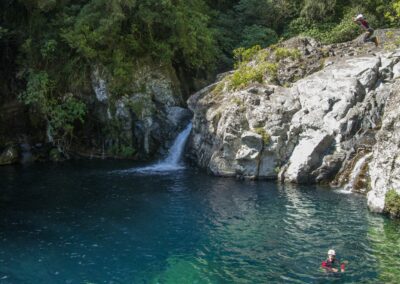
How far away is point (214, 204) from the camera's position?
898 inches

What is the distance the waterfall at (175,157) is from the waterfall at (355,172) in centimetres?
1129

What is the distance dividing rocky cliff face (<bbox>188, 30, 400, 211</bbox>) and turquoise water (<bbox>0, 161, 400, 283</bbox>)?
142 centimetres

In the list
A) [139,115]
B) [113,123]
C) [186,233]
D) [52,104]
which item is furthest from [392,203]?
[52,104]

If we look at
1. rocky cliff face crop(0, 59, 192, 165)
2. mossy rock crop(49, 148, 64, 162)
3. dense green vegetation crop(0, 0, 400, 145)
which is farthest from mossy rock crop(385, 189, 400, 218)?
mossy rock crop(49, 148, 64, 162)

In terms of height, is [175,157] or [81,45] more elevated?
[81,45]

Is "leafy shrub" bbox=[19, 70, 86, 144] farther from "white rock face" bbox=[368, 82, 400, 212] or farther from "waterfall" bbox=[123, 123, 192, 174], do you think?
"white rock face" bbox=[368, 82, 400, 212]

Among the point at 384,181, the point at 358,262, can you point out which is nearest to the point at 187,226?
the point at 358,262

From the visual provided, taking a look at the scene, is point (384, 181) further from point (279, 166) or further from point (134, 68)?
point (134, 68)

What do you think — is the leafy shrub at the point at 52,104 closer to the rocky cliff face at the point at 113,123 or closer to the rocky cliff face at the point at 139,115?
the rocky cliff face at the point at 113,123

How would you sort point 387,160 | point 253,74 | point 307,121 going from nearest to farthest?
point 387,160, point 307,121, point 253,74

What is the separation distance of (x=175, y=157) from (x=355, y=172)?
12.8 meters

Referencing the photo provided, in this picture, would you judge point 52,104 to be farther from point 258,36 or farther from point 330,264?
point 330,264

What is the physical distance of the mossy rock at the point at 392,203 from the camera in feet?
64.2

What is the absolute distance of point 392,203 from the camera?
19719mm
